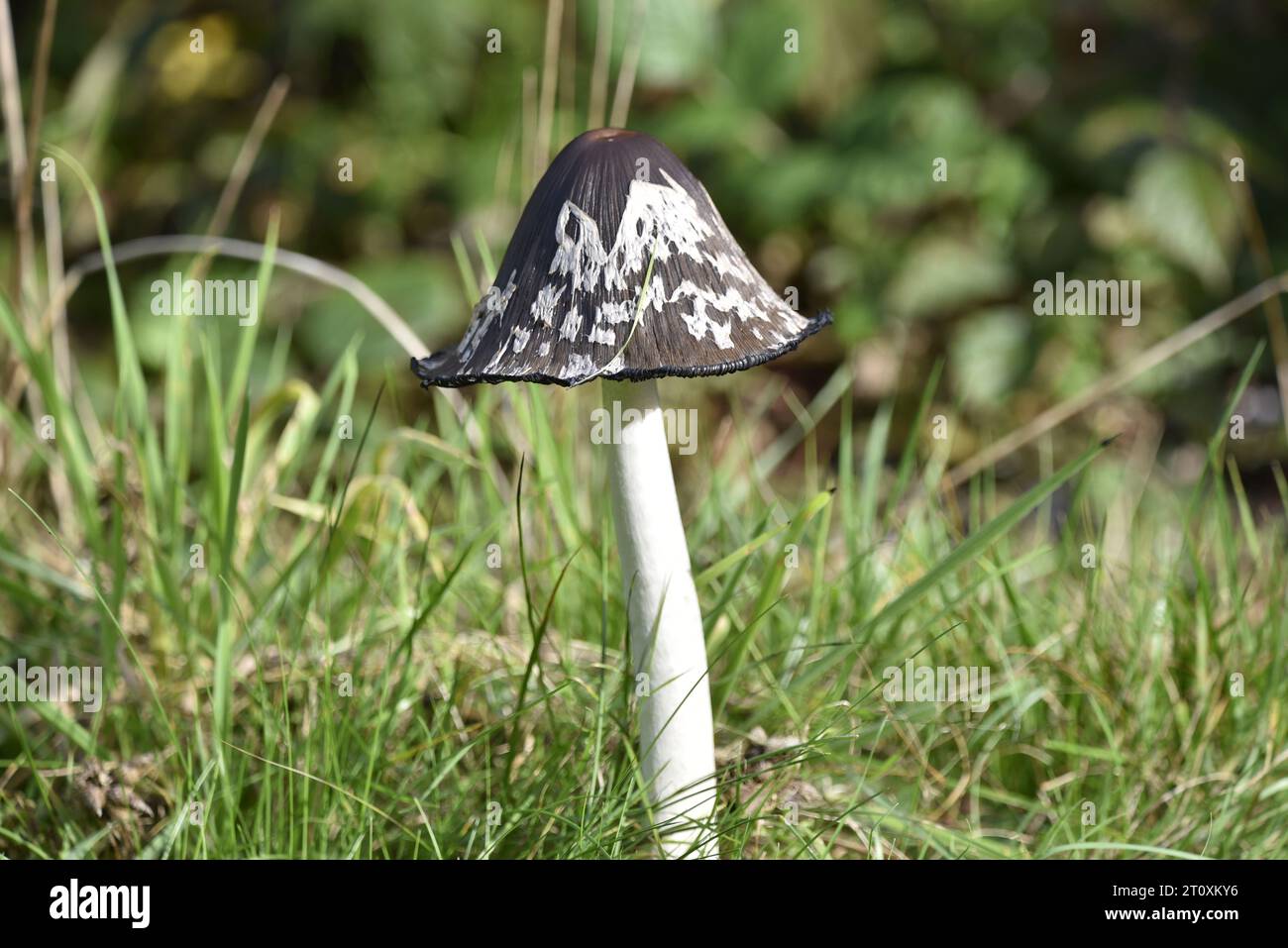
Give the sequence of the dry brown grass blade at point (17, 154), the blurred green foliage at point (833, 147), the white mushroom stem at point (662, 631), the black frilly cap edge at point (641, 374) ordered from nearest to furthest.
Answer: the black frilly cap edge at point (641, 374)
the white mushroom stem at point (662, 631)
the dry brown grass blade at point (17, 154)
the blurred green foliage at point (833, 147)

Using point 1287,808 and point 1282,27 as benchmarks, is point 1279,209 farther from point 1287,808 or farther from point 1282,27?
point 1287,808

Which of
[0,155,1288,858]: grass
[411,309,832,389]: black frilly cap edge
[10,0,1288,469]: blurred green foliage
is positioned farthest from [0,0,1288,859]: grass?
[10,0,1288,469]: blurred green foliage

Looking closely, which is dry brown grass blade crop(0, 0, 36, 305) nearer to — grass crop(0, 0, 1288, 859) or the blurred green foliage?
grass crop(0, 0, 1288, 859)

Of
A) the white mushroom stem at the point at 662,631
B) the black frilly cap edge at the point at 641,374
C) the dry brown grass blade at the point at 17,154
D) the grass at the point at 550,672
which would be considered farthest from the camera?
the dry brown grass blade at the point at 17,154

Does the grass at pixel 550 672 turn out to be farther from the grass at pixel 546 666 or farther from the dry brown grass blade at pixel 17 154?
the dry brown grass blade at pixel 17 154

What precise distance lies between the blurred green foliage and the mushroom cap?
6.53ft

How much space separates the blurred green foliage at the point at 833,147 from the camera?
3.34 metres

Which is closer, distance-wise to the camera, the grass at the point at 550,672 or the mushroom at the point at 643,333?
the mushroom at the point at 643,333

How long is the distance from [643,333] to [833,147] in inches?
97.5

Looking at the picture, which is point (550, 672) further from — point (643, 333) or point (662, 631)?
point (643, 333)

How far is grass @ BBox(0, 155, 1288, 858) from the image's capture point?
1.53 metres

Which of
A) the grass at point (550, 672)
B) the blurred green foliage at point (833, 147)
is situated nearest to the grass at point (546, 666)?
the grass at point (550, 672)

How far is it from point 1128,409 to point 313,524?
263 centimetres

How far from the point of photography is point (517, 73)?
138 inches
